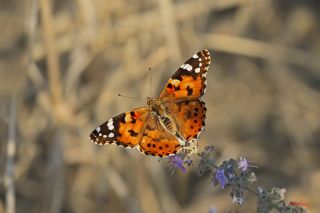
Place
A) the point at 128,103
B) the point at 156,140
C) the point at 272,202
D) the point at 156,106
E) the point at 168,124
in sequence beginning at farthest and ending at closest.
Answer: the point at 128,103 < the point at 156,106 < the point at 168,124 < the point at 156,140 < the point at 272,202

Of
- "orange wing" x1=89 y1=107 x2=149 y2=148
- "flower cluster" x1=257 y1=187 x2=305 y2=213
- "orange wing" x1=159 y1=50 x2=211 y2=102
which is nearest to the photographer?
"flower cluster" x1=257 y1=187 x2=305 y2=213

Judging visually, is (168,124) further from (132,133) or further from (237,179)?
(237,179)

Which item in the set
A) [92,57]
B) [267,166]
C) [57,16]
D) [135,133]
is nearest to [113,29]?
[92,57]

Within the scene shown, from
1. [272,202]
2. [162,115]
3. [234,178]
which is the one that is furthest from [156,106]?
[272,202]

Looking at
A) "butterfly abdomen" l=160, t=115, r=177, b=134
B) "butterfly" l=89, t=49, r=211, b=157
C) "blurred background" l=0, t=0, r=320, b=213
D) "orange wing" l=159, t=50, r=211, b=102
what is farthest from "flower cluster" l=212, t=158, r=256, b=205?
"blurred background" l=0, t=0, r=320, b=213

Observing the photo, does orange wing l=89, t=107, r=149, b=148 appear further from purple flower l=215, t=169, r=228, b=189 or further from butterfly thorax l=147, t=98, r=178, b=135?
purple flower l=215, t=169, r=228, b=189

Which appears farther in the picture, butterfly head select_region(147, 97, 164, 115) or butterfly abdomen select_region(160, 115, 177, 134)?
butterfly head select_region(147, 97, 164, 115)

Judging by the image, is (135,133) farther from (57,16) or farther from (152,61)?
(57,16)
